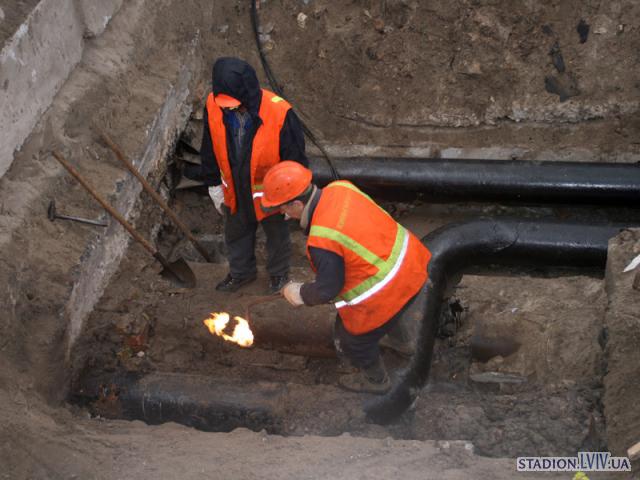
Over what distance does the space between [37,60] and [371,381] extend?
319 cm

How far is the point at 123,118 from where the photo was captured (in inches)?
200

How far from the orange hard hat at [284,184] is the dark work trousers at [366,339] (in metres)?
0.99

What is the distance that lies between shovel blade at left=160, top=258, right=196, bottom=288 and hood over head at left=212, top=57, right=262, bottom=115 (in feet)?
5.24

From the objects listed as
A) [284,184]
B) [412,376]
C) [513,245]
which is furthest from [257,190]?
[513,245]

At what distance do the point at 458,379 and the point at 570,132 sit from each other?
3143 mm

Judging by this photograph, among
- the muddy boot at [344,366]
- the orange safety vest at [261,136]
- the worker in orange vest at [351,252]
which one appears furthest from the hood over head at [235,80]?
the muddy boot at [344,366]

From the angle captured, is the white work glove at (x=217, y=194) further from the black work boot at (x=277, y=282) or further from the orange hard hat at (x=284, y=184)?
the orange hard hat at (x=284, y=184)

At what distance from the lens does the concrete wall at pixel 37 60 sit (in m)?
3.98

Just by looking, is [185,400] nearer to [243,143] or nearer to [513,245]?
[243,143]

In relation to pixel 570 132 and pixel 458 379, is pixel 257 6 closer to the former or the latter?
pixel 570 132

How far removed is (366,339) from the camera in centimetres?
394

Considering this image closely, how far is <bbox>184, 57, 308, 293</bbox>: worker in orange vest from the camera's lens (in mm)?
3846

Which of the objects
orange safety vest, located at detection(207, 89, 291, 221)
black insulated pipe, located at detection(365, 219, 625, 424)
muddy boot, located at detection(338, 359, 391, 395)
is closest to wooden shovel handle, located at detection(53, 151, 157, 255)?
orange safety vest, located at detection(207, 89, 291, 221)

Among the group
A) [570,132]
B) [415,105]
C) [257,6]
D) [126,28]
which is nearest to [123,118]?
[126,28]
